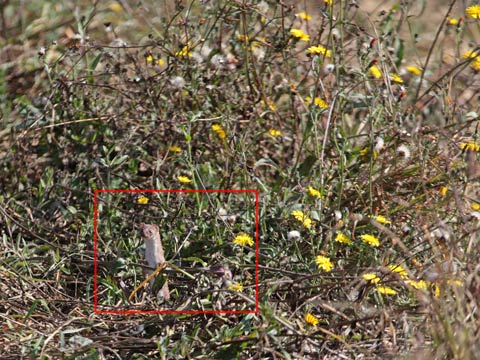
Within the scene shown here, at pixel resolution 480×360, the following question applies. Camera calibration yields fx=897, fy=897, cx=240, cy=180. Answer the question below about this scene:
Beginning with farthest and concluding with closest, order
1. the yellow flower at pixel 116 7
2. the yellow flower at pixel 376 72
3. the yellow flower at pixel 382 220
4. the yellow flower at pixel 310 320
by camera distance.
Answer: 1. the yellow flower at pixel 116 7
2. the yellow flower at pixel 376 72
3. the yellow flower at pixel 382 220
4. the yellow flower at pixel 310 320

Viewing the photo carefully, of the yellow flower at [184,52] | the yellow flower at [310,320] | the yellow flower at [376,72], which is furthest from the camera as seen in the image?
the yellow flower at [376,72]

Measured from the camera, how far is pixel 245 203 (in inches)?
120

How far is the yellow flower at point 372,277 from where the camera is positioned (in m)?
2.53

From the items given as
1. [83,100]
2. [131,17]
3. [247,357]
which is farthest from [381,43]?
[131,17]

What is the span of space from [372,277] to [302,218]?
34cm

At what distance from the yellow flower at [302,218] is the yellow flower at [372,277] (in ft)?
0.91

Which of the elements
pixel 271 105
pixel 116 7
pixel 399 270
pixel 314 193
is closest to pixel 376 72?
pixel 271 105

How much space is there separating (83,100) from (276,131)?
0.72 meters

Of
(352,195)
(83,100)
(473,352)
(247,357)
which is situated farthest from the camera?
(83,100)

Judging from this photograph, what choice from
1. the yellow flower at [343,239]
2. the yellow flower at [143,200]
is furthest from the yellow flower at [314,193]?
the yellow flower at [143,200]

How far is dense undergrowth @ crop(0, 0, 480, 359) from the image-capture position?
2547 millimetres

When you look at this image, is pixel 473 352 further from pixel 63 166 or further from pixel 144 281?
pixel 63 166

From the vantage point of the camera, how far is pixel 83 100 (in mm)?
3295

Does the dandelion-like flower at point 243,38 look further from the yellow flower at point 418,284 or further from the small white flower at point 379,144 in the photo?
the yellow flower at point 418,284
